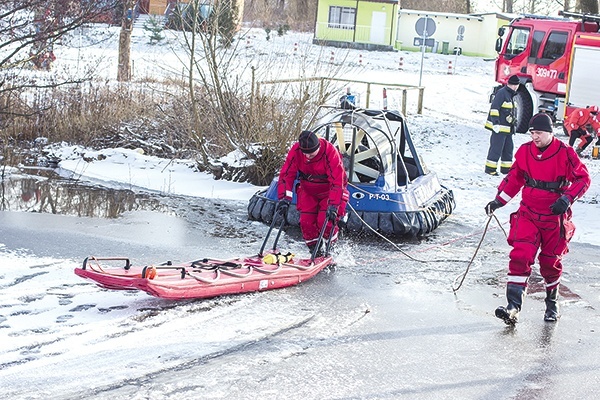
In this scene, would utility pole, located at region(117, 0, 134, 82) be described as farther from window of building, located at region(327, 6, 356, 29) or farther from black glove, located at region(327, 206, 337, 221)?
window of building, located at region(327, 6, 356, 29)

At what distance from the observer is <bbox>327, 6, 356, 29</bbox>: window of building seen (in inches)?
1895

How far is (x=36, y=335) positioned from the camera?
6.36 m

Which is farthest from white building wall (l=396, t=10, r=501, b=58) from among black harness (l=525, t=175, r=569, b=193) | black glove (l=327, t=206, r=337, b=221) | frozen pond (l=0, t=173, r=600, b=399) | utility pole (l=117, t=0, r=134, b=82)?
black harness (l=525, t=175, r=569, b=193)

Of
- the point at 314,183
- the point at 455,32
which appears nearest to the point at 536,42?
the point at 314,183

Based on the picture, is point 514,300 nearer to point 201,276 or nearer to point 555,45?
point 201,276

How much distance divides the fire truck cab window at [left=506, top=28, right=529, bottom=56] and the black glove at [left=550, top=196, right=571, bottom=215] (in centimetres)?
1757

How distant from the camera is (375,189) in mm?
10805

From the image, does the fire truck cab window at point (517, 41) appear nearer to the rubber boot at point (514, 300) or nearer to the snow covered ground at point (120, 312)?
the snow covered ground at point (120, 312)

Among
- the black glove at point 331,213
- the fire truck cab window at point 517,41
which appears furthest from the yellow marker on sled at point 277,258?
the fire truck cab window at point 517,41

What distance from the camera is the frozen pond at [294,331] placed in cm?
574

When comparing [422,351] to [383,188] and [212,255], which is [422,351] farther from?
[383,188]

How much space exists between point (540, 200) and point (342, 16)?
4213cm

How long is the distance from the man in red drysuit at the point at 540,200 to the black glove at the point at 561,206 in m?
0.04

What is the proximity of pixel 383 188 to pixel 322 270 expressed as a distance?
2113 mm
